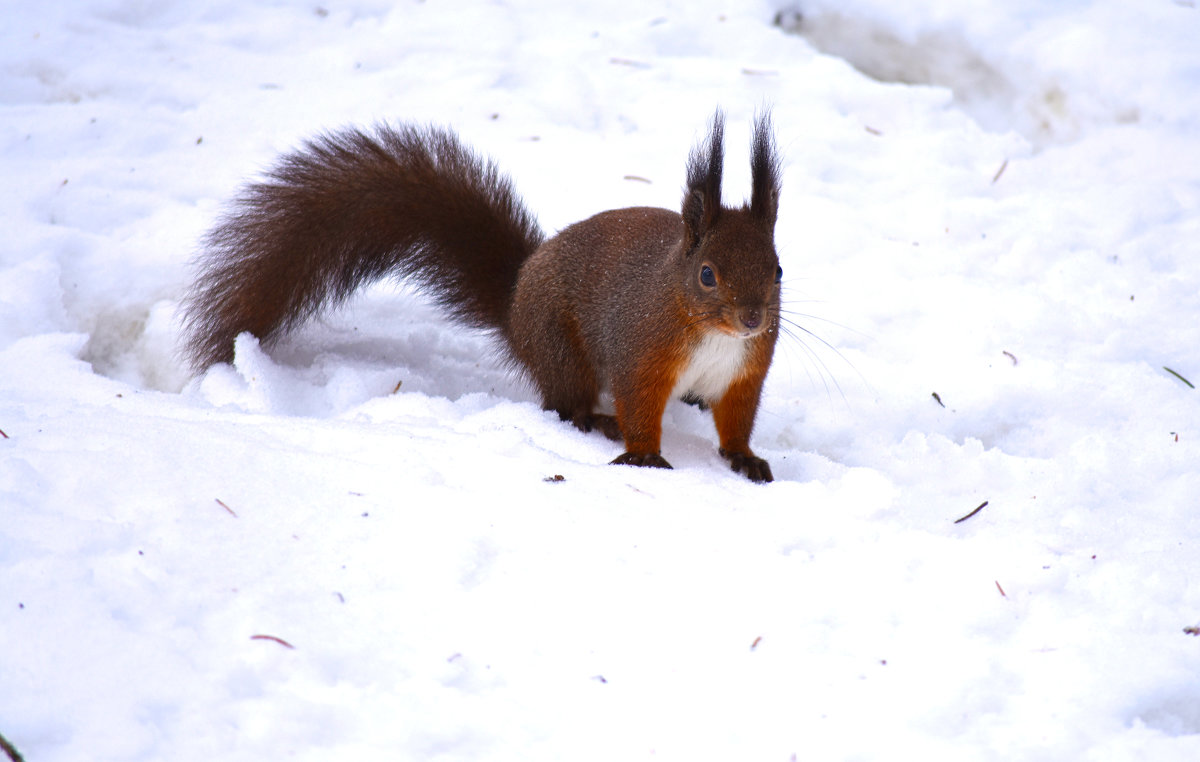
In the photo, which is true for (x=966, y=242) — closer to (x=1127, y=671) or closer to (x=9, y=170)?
(x=1127, y=671)

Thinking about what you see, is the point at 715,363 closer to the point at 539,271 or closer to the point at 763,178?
the point at 763,178

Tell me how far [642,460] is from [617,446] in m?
0.24

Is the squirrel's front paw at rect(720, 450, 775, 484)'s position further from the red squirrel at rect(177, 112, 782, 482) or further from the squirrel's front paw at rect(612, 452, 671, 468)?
the squirrel's front paw at rect(612, 452, 671, 468)

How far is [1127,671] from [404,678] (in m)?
1.12

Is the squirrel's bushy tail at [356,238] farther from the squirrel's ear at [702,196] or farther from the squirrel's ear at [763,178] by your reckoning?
the squirrel's ear at [763,178]

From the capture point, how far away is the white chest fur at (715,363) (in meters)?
2.58

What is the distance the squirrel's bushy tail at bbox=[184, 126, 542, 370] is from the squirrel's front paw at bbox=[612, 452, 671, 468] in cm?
73

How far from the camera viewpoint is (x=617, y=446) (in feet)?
9.34

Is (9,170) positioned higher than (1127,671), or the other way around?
(9,170)

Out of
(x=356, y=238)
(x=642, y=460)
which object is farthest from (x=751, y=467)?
→ (x=356, y=238)

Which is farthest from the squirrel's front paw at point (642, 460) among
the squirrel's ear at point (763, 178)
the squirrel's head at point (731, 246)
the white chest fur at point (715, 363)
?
the squirrel's ear at point (763, 178)

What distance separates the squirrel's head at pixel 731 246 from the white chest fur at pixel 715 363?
86 millimetres

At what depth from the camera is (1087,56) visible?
174 inches

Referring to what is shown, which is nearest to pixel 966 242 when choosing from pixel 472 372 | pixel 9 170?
pixel 472 372
